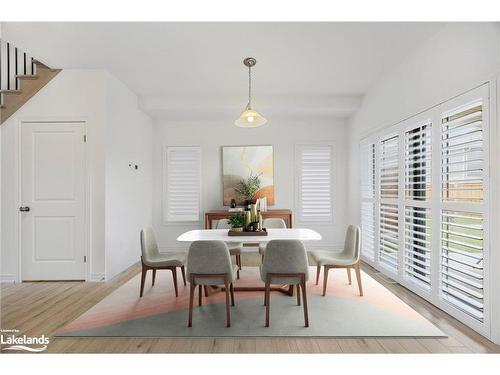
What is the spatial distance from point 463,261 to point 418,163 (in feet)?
4.02

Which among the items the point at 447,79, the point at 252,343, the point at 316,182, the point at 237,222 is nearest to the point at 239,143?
the point at 316,182

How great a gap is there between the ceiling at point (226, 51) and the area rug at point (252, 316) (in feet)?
8.96

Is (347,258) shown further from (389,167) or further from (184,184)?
(184,184)

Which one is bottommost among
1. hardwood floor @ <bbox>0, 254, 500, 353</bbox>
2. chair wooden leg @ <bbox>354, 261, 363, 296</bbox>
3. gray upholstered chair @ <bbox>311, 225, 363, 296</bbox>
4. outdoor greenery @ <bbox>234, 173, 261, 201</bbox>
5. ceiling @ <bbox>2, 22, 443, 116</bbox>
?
hardwood floor @ <bbox>0, 254, 500, 353</bbox>

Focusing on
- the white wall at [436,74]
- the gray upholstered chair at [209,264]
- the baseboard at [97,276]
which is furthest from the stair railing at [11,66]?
the white wall at [436,74]

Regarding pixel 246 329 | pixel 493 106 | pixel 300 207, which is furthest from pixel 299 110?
pixel 246 329

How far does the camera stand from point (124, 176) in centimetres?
424

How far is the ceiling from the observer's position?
283 cm

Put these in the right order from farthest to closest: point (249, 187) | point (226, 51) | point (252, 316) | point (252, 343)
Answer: point (249, 187)
point (226, 51)
point (252, 316)
point (252, 343)

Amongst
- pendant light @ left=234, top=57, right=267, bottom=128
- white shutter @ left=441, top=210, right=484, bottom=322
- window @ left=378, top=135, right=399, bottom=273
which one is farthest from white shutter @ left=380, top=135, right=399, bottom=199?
pendant light @ left=234, top=57, right=267, bottom=128

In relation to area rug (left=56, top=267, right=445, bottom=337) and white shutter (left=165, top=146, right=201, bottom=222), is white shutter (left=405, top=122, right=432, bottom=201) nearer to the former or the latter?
area rug (left=56, top=267, right=445, bottom=337)

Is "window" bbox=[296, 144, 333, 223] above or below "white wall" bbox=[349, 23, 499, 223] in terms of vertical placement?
below

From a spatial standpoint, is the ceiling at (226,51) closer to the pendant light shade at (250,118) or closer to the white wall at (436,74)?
the white wall at (436,74)

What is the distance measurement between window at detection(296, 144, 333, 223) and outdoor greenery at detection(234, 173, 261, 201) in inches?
32.3
